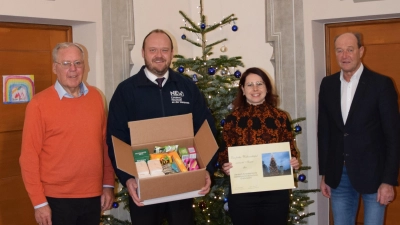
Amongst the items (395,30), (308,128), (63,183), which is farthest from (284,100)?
(63,183)

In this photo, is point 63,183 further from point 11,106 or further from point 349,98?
point 349,98

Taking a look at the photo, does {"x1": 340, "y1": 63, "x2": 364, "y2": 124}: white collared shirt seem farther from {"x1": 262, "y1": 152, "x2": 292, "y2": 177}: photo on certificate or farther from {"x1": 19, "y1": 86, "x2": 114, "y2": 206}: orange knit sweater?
{"x1": 19, "y1": 86, "x2": 114, "y2": 206}: orange knit sweater

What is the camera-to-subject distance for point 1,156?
3900 mm

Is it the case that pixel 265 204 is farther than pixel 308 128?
No

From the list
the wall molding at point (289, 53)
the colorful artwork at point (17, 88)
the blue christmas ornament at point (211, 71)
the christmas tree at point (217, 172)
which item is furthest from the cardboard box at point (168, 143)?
the wall molding at point (289, 53)

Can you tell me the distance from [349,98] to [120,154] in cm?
148

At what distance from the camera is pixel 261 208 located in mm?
3070

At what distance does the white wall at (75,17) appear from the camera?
12.3 ft

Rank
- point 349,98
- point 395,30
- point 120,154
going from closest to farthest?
point 120,154
point 349,98
point 395,30

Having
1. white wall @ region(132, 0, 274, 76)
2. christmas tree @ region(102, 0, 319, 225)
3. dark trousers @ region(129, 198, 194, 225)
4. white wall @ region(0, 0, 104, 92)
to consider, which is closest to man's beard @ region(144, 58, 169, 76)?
dark trousers @ region(129, 198, 194, 225)

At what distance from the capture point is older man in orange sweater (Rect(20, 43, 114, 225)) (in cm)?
282

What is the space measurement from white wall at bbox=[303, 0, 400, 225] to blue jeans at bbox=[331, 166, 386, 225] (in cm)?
141

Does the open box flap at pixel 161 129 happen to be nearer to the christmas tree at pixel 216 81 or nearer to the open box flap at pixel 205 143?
the open box flap at pixel 205 143

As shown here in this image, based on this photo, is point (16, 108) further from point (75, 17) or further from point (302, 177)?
point (302, 177)
